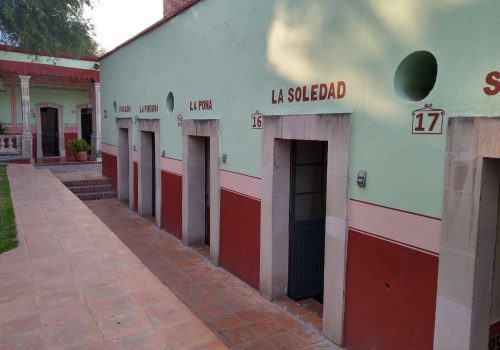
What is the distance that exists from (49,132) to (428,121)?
70.3ft

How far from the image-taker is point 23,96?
17453 millimetres

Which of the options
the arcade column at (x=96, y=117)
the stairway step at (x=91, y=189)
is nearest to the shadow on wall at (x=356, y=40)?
the stairway step at (x=91, y=189)

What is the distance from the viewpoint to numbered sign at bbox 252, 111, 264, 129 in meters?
6.18

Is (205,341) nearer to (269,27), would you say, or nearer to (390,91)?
(390,91)

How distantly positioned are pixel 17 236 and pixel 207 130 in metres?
3.60

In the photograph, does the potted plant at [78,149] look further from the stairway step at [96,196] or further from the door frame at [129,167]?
the door frame at [129,167]

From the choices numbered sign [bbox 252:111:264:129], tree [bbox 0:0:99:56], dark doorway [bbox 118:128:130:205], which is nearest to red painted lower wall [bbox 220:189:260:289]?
numbered sign [bbox 252:111:264:129]

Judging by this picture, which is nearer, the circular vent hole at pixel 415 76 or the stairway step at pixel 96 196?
the circular vent hole at pixel 415 76

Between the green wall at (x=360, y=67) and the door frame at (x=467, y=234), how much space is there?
0.15 meters

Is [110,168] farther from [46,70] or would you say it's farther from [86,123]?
[86,123]

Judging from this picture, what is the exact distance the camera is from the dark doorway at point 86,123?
22125 millimetres

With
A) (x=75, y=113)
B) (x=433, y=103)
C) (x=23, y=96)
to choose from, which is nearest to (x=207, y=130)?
(x=433, y=103)

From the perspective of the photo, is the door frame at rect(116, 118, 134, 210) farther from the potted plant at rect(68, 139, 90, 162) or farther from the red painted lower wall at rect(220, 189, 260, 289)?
the potted plant at rect(68, 139, 90, 162)

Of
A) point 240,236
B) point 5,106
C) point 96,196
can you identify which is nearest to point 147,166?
point 96,196
